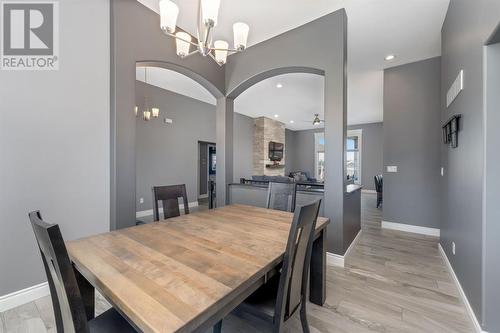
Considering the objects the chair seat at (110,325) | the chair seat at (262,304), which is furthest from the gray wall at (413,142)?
the chair seat at (110,325)

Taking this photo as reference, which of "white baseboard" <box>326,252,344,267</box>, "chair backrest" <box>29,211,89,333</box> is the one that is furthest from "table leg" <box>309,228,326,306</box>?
"chair backrest" <box>29,211,89,333</box>

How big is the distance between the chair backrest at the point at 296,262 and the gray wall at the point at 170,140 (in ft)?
13.7

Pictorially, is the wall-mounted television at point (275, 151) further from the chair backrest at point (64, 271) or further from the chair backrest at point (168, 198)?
the chair backrest at point (64, 271)

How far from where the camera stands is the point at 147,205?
16.5ft

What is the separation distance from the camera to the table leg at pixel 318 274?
185 cm

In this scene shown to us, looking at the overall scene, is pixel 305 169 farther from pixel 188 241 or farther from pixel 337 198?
pixel 188 241

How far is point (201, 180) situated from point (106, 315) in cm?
562

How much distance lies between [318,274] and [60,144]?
2.73 meters

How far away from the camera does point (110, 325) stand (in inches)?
40.8

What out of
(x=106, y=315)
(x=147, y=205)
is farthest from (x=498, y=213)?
(x=147, y=205)

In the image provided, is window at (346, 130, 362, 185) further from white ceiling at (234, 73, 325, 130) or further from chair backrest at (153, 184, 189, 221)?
chair backrest at (153, 184, 189, 221)

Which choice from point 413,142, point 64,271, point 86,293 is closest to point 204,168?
point 413,142

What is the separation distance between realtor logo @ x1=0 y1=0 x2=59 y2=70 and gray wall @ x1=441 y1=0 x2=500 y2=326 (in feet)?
11.6

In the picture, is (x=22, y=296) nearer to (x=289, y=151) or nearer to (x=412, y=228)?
(x=412, y=228)
